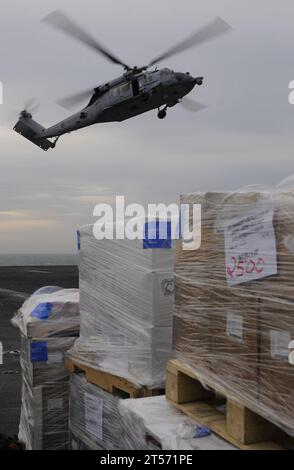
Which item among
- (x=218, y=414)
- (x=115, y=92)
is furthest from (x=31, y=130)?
(x=218, y=414)

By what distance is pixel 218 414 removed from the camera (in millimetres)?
2473

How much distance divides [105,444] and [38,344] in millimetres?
923

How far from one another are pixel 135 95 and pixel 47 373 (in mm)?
10182

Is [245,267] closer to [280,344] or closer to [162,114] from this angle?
[280,344]

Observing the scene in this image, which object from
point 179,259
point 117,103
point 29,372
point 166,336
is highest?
point 117,103

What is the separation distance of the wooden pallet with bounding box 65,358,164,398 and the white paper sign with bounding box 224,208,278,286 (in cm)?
107

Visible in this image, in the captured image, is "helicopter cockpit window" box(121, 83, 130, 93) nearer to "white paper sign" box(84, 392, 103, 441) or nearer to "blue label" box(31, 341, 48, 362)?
"blue label" box(31, 341, 48, 362)

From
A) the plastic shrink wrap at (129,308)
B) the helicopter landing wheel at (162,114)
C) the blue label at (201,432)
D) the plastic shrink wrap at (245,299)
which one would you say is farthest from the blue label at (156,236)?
the helicopter landing wheel at (162,114)

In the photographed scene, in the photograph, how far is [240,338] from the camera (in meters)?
2.23

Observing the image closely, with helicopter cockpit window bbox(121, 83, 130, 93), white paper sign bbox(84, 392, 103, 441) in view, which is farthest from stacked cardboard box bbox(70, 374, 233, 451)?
helicopter cockpit window bbox(121, 83, 130, 93)

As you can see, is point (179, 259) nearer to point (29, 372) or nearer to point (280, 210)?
point (280, 210)

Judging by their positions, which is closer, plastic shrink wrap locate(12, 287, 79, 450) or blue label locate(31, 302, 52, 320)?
plastic shrink wrap locate(12, 287, 79, 450)

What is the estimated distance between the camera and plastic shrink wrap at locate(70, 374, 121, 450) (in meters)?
3.28
